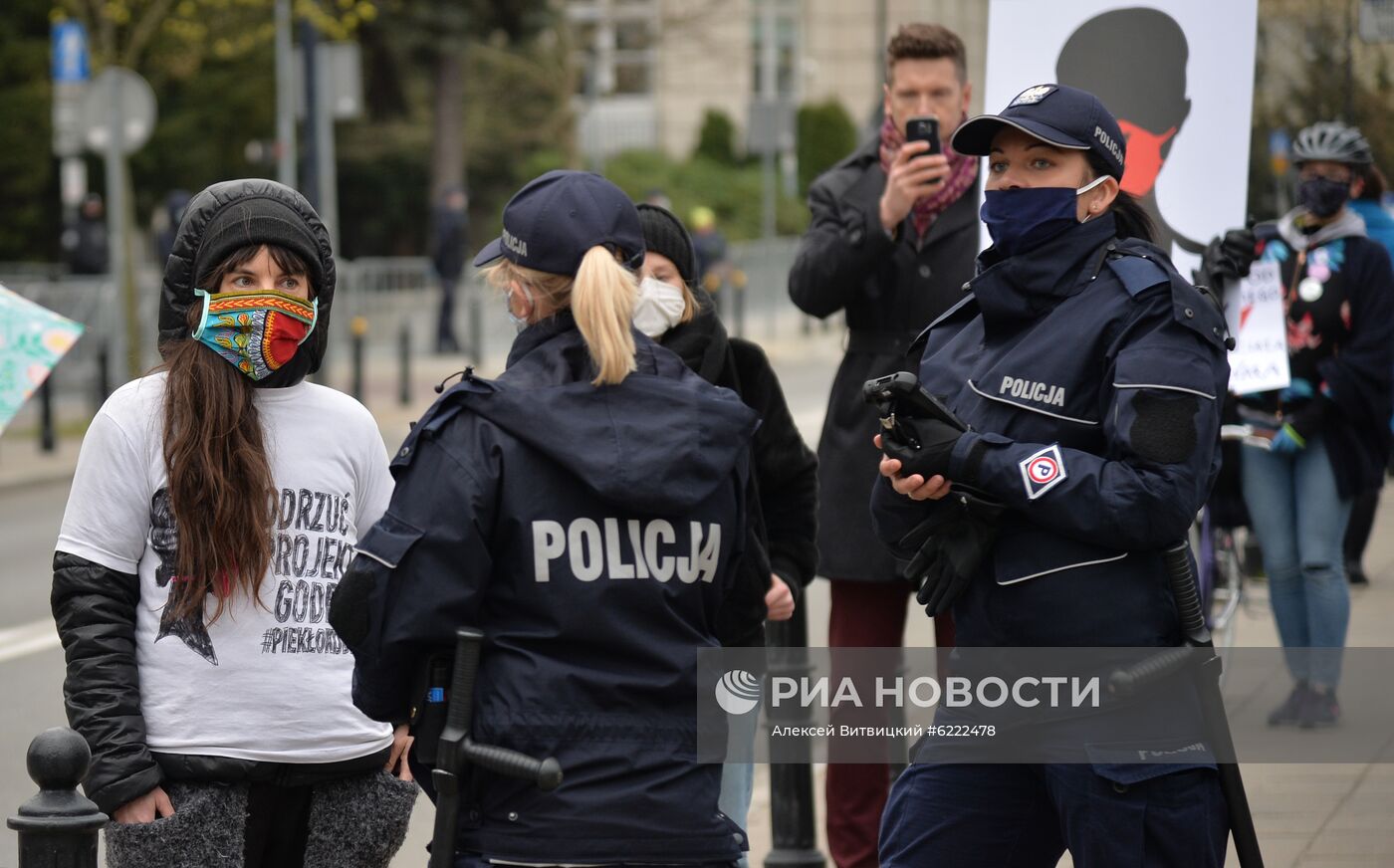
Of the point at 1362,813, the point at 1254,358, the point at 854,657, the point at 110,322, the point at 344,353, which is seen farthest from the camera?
the point at 344,353

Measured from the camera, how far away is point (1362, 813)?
19.0 ft

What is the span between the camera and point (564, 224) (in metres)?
2.98

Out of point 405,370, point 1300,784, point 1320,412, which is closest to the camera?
point 1300,784

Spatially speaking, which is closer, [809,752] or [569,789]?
[569,789]

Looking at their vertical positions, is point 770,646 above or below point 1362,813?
above

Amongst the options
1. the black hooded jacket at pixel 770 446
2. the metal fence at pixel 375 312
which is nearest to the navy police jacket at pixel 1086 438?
the black hooded jacket at pixel 770 446

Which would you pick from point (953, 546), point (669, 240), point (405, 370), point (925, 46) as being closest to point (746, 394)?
point (669, 240)

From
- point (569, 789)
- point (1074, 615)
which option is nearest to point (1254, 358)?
point (1074, 615)

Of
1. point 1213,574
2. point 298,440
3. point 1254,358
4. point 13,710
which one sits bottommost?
point 13,710

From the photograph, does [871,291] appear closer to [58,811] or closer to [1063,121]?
[1063,121]

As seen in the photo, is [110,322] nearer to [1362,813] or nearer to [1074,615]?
[1362,813]

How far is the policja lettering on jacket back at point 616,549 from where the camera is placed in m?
2.80

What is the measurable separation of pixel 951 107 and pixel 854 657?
1493 mm

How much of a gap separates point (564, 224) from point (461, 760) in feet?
2.81
